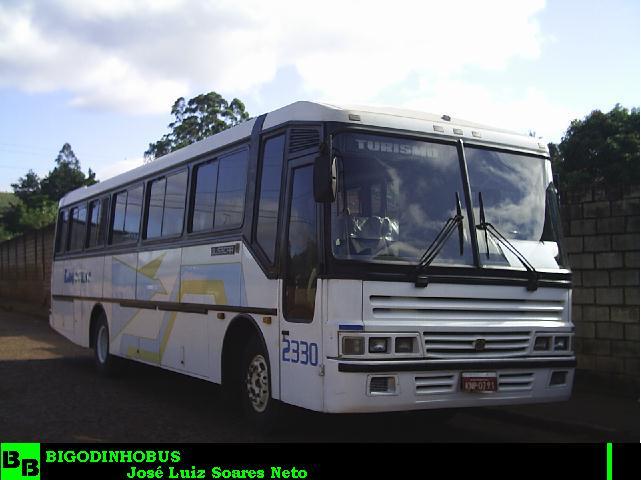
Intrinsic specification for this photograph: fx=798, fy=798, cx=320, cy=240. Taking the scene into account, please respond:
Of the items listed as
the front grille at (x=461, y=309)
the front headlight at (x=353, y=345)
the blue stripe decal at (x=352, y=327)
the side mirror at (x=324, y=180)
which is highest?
the side mirror at (x=324, y=180)

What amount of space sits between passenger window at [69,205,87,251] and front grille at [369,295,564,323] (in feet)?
30.6

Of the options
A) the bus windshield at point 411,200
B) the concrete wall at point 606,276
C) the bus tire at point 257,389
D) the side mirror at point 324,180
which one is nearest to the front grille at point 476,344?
the bus windshield at point 411,200

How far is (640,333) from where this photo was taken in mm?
9375

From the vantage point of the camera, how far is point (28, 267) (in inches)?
1352

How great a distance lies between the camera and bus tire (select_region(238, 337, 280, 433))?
7.55 meters

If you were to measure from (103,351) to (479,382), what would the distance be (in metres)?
7.98

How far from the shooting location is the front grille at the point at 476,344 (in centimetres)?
669

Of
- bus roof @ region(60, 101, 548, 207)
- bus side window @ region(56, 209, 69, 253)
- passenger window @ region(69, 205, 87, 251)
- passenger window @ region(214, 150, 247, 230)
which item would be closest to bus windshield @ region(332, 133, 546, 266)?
bus roof @ region(60, 101, 548, 207)

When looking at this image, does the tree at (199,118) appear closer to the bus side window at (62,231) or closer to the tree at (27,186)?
the bus side window at (62,231)

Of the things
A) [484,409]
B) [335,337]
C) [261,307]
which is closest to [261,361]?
[261,307]

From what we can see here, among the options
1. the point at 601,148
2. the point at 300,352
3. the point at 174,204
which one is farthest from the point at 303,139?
the point at 601,148

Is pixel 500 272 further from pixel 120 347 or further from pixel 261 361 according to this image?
pixel 120 347

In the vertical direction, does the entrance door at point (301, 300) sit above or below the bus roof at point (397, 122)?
below

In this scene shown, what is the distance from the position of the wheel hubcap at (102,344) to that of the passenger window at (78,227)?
2.02 metres
